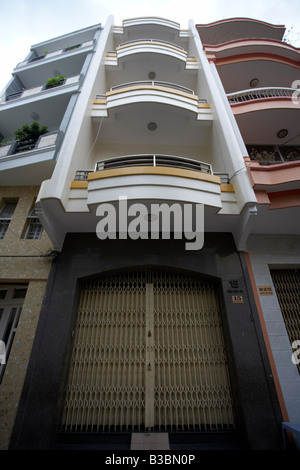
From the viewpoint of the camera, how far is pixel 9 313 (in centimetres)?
443

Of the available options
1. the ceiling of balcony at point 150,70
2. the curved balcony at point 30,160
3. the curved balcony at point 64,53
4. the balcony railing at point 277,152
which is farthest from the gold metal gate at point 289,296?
the curved balcony at point 64,53

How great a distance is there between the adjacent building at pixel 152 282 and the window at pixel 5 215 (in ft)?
0.17

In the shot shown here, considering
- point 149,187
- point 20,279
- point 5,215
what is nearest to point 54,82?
point 5,215

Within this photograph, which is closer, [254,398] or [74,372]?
[254,398]

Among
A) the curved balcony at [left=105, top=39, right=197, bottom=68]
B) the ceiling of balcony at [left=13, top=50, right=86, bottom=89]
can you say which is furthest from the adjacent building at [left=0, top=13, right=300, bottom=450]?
the ceiling of balcony at [left=13, top=50, right=86, bottom=89]

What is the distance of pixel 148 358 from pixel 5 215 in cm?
493

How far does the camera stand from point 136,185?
154 inches

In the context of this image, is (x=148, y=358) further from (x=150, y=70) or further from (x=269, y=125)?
(x=150, y=70)

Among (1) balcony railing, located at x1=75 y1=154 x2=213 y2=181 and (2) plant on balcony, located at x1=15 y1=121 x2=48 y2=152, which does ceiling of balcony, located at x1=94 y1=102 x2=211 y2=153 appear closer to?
(2) plant on balcony, located at x1=15 y1=121 x2=48 y2=152
